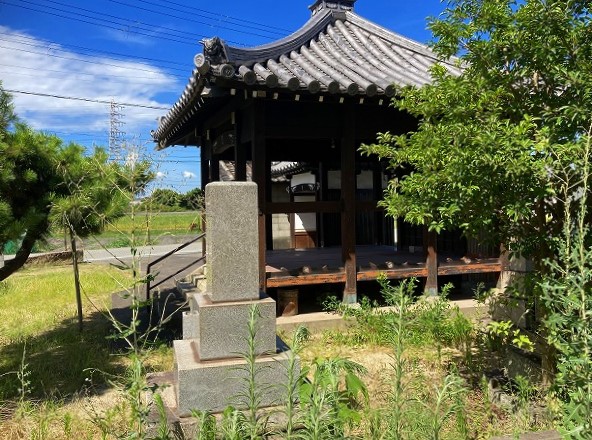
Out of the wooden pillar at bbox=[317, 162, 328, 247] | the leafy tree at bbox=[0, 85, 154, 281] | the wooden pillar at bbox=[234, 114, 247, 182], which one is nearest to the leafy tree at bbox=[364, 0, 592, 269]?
the leafy tree at bbox=[0, 85, 154, 281]

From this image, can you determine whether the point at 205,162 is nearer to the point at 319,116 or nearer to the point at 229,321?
the point at 319,116

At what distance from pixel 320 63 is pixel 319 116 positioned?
946mm

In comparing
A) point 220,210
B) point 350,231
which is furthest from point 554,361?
point 350,231

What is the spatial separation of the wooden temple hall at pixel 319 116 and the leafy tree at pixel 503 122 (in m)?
1.51

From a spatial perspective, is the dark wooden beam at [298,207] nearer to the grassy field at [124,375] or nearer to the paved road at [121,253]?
the grassy field at [124,375]

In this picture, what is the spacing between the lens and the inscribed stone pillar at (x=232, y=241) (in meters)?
4.18

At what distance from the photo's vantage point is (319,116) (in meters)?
7.55

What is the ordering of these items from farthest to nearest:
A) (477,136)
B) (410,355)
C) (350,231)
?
(350,231) < (410,355) < (477,136)

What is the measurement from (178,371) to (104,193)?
296 centimetres

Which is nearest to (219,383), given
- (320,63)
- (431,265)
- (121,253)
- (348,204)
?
(348,204)

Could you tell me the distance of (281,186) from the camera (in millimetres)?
18641

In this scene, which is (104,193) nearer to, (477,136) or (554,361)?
(477,136)

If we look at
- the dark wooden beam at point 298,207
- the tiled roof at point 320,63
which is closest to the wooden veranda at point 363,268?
the dark wooden beam at point 298,207

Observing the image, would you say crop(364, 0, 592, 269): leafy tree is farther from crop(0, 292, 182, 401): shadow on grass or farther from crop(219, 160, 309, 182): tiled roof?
crop(219, 160, 309, 182): tiled roof
